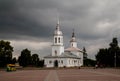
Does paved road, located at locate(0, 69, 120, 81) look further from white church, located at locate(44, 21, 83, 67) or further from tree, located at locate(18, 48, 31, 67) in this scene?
tree, located at locate(18, 48, 31, 67)

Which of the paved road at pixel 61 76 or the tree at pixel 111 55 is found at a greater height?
the tree at pixel 111 55

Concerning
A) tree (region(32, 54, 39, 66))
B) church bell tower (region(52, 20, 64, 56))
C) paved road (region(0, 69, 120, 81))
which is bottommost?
paved road (region(0, 69, 120, 81))

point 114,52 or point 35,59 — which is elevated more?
point 114,52

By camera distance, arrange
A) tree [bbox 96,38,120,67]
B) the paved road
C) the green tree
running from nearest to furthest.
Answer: the paved road, the green tree, tree [bbox 96,38,120,67]

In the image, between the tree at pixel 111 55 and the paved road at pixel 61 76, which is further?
the tree at pixel 111 55

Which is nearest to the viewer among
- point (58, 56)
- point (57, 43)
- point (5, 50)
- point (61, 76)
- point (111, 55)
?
point (61, 76)

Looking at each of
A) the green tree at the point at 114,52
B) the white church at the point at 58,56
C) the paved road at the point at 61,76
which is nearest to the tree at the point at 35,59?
the white church at the point at 58,56

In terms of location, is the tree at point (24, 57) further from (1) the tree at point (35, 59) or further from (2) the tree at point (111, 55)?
(2) the tree at point (111, 55)

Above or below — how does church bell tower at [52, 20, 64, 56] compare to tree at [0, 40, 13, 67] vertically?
above

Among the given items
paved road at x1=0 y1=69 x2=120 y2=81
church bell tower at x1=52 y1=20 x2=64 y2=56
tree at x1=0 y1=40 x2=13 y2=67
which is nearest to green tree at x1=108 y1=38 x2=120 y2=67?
church bell tower at x1=52 y1=20 x2=64 y2=56

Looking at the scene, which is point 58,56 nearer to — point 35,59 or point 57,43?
point 57,43

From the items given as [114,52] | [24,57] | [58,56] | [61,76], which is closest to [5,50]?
[24,57]

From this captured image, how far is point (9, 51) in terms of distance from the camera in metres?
98.2

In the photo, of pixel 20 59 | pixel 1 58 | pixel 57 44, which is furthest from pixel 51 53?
pixel 1 58
